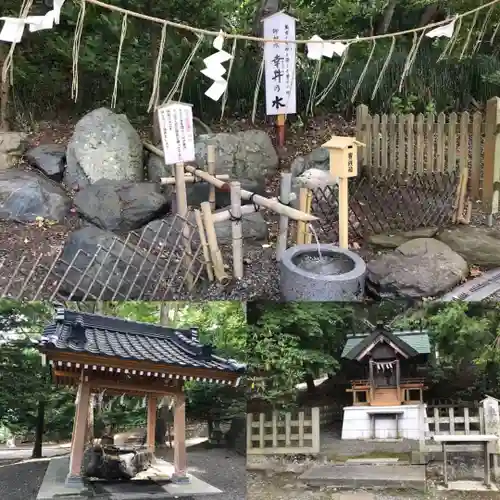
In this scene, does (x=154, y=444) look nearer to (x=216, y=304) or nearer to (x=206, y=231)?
(x=216, y=304)

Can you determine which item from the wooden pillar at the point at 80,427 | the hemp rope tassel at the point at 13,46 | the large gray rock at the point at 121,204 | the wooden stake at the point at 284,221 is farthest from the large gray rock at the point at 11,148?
the wooden pillar at the point at 80,427

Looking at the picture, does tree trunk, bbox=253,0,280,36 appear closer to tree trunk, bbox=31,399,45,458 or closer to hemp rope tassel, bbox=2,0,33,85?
hemp rope tassel, bbox=2,0,33,85

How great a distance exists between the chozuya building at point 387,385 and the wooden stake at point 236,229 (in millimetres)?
1091

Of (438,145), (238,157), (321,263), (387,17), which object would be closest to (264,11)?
(238,157)

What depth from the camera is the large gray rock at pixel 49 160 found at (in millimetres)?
5480

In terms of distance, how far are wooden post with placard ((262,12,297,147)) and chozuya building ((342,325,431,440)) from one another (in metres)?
3.04

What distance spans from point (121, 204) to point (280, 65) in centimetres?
201

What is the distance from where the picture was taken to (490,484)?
10.3 ft

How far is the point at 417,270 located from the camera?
378cm

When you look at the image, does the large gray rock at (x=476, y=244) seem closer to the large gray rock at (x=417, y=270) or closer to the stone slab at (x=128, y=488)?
the large gray rock at (x=417, y=270)

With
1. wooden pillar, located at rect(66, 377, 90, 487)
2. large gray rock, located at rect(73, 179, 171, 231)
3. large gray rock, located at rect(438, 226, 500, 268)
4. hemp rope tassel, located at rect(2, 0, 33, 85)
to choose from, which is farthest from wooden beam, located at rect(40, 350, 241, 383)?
large gray rock, located at rect(438, 226, 500, 268)

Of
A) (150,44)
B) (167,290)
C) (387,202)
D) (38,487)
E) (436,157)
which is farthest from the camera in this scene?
(150,44)

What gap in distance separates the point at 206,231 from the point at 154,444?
4.77ft

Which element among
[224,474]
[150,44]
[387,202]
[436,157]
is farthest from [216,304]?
[150,44]
